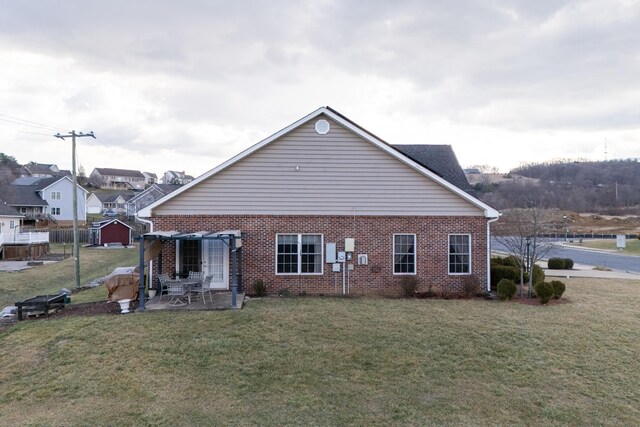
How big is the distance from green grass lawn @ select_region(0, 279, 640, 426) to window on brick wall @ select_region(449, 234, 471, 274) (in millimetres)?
3037

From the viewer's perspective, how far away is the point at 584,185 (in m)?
104

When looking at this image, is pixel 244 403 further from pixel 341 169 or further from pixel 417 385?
pixel 341 169

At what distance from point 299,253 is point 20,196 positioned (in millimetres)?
53657

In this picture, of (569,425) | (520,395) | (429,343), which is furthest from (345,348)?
(569,425)

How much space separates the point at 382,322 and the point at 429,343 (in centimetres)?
173

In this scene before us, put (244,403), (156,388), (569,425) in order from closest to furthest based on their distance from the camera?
(569,425) → (244,403) → (156,388)

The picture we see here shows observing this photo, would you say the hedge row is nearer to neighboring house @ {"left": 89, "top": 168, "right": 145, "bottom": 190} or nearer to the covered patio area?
the covered patio area

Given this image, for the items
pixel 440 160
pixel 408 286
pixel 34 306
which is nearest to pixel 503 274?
pixel 408 286

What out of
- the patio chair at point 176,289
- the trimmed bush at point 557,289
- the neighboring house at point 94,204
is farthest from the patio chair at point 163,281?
the neighboring house at point 94,204

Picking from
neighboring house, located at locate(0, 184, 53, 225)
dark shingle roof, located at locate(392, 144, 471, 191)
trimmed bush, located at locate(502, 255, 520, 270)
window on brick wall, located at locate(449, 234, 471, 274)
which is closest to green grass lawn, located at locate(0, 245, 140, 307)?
window on brick wall, located at locate(449, 234, 471, 274)

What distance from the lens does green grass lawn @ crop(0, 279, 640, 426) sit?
5.86 metres

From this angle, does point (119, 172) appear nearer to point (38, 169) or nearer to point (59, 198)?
point (38, 169)

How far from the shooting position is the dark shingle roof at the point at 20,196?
164 ft

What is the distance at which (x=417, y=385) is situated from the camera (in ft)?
22.1
